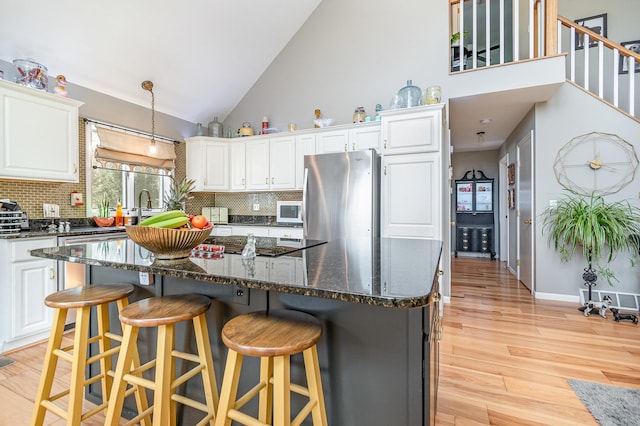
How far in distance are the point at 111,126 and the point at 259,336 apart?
3.89 meters

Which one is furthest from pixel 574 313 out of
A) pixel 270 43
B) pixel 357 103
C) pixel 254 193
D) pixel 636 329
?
pixel 270 43

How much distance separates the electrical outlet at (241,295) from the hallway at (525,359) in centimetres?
124

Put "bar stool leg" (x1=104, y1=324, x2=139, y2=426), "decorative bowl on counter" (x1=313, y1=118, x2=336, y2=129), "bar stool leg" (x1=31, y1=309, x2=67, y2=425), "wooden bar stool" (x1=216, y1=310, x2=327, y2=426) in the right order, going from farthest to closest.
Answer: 1. "decorative bowl on counter" (x1=313, y1=118, x2=336, y2=129)
2. "bar stool leg" (x1=31, y1=309, x2=67, y2=425)
3. "bar stool leg" (x1=104, y1=324, x2=139, y2=426)
4. "wooden bar stool" (x1=216, y1=310, x2=327, y2=426)

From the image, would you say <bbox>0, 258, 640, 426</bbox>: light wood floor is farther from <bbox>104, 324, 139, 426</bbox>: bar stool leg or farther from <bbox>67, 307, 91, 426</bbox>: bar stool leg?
<bbox>104, 324, 139, 426</bbox>: bar stool leg

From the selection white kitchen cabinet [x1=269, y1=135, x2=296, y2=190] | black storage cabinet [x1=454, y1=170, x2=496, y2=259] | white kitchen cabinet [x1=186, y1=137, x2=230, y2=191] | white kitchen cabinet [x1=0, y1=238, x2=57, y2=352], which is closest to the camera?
white kitchen cabinet [x1=0, y1=238, x2=57, y2=352]

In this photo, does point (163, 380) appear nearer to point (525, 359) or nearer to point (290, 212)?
point (525, 359)

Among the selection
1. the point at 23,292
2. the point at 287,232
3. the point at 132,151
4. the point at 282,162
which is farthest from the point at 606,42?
the point at 23,292

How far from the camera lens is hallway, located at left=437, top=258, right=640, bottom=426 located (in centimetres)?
170

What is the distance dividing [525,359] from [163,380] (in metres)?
2.43

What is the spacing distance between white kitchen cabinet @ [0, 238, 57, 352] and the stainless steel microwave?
7.83ft

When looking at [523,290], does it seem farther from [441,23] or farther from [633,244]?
[441,23]

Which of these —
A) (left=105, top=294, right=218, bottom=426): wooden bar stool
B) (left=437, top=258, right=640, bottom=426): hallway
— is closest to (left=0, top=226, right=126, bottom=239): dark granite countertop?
(left=105, top=294, right=218, bottom=426): wooden bar stool

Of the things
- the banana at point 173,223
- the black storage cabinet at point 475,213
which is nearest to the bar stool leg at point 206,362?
the banana at point 173,223

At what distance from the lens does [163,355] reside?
3.69 feet
